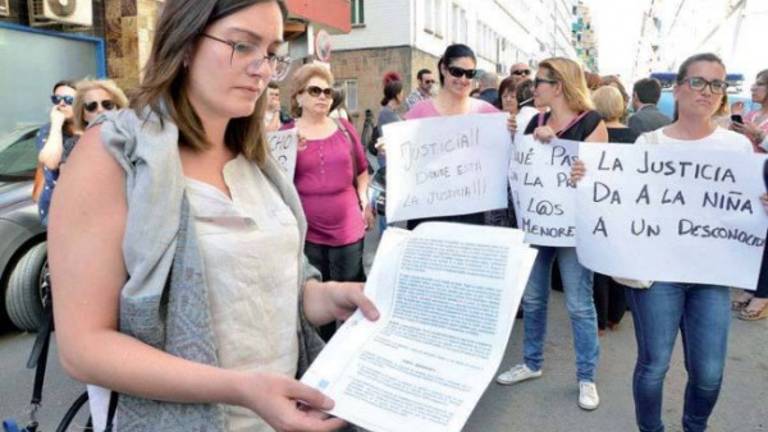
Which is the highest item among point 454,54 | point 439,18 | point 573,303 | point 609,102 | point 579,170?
point 439,18

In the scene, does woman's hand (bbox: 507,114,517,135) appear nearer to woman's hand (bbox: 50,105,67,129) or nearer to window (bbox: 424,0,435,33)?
woman's hand (bbox: 50,105,67,129)

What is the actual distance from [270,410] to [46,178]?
4486 millimetres

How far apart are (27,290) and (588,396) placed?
4411mm

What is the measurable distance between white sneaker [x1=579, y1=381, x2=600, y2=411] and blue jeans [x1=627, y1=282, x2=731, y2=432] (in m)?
0.72

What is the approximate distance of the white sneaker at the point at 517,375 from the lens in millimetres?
4004

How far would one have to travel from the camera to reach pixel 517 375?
402 centimetres

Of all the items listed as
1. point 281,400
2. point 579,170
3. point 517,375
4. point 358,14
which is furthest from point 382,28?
point 281,400

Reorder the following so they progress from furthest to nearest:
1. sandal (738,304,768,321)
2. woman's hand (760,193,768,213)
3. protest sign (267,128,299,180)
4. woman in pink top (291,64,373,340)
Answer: sandal (738,304,768,321)
woman in pink top (291,64,373,340)
protest sign (267,128,299,180)
woman's hand (760,193,768,213)

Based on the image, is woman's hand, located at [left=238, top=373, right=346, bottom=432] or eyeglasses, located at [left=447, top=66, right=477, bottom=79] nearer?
woman's hand, located at [left=238, top=373, right=346, bottom=432]

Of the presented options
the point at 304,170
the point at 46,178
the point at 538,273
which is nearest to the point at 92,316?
the point at 304,170

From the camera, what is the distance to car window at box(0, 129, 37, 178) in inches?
210

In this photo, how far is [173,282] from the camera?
3.68 feet

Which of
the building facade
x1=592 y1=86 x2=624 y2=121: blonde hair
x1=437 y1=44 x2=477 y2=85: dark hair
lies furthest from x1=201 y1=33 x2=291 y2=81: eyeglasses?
the building facade

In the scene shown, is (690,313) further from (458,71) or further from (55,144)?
(55,144)
